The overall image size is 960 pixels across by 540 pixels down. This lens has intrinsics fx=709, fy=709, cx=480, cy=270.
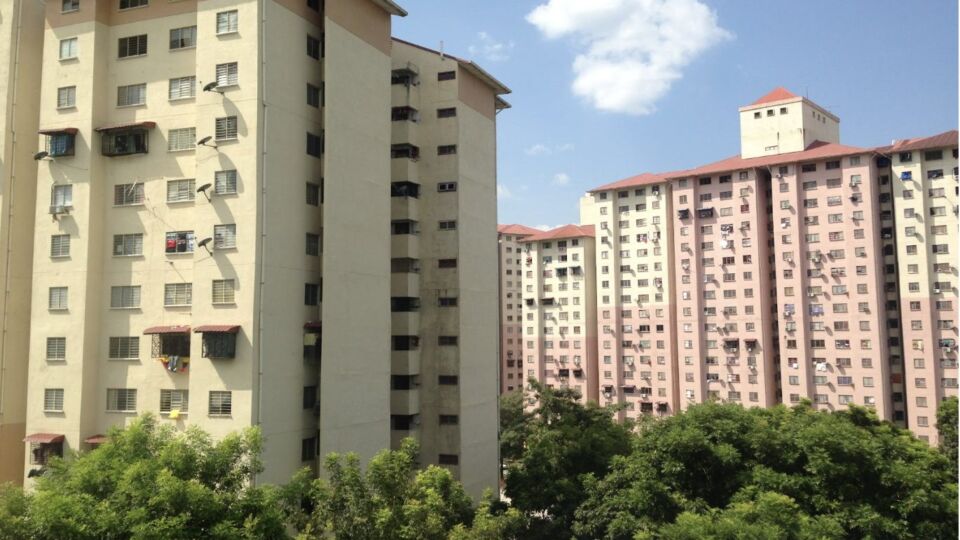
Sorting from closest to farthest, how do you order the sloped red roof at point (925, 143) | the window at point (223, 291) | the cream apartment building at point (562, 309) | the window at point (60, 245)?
the window at point (223, 291) < the window at point (60, 245) < the sloped red roof at point (925, 143) < the cream apartment building at point (562, 309)

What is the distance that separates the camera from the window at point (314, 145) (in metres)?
25.7

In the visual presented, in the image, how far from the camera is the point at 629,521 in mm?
22969

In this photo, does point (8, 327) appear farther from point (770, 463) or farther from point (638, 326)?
point (638, 326)

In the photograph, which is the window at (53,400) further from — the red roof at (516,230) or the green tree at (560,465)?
the red roof at (516,230)

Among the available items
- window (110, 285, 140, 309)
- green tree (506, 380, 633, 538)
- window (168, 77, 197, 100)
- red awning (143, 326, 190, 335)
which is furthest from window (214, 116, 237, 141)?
green tree (506, 380, 633, 538)

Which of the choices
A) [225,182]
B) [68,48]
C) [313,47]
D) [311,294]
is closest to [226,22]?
[313,47]

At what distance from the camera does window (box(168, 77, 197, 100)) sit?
25109 mm

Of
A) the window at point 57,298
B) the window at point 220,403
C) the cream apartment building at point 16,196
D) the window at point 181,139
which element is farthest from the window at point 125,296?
the window at point 181,139

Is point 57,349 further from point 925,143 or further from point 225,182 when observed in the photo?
point 925,143

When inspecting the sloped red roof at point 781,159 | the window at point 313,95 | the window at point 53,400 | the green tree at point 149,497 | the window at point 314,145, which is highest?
the sloped red roof at point 781,159

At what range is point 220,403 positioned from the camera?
2283 centimetres

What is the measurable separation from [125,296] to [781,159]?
2102 inches

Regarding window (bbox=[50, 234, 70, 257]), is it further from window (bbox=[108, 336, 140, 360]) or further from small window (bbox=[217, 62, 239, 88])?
small window (bbox=[217, 62, 239, 88])

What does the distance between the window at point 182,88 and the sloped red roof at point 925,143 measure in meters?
52.5
